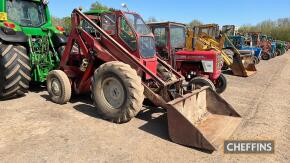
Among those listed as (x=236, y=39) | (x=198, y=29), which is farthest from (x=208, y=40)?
(x=236, y=39)

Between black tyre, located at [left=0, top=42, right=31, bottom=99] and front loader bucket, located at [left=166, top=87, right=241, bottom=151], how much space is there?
11.7 ft

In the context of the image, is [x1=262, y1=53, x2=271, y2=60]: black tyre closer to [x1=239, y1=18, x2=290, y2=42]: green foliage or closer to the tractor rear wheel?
the tractor rear wheel

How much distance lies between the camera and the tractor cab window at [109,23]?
5907 mm

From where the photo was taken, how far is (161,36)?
8188 mm

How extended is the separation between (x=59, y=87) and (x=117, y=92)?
1.68 meters

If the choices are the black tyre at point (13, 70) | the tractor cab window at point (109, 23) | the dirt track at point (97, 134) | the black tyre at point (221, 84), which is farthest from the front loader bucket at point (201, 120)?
the black tyre at point (13, 70)

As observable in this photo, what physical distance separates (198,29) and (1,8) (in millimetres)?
8952

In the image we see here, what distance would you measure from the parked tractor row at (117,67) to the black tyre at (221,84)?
0.03 m

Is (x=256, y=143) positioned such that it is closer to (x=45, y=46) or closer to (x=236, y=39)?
(x=45, y=46)

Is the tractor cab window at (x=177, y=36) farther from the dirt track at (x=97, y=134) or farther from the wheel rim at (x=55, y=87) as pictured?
the wheel rim at (x=55, y=87)

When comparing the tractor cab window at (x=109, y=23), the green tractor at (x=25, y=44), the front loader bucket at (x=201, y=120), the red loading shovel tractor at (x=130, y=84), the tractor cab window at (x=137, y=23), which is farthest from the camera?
the green tractor at (x=25, y=44)

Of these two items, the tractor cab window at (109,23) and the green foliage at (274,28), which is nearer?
the tractor cab window at (109,23)

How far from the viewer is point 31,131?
4.74 meters

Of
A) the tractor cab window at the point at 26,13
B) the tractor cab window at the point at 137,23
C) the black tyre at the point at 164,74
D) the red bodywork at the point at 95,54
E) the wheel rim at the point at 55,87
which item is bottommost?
the wheel rim at the point at 55,87
